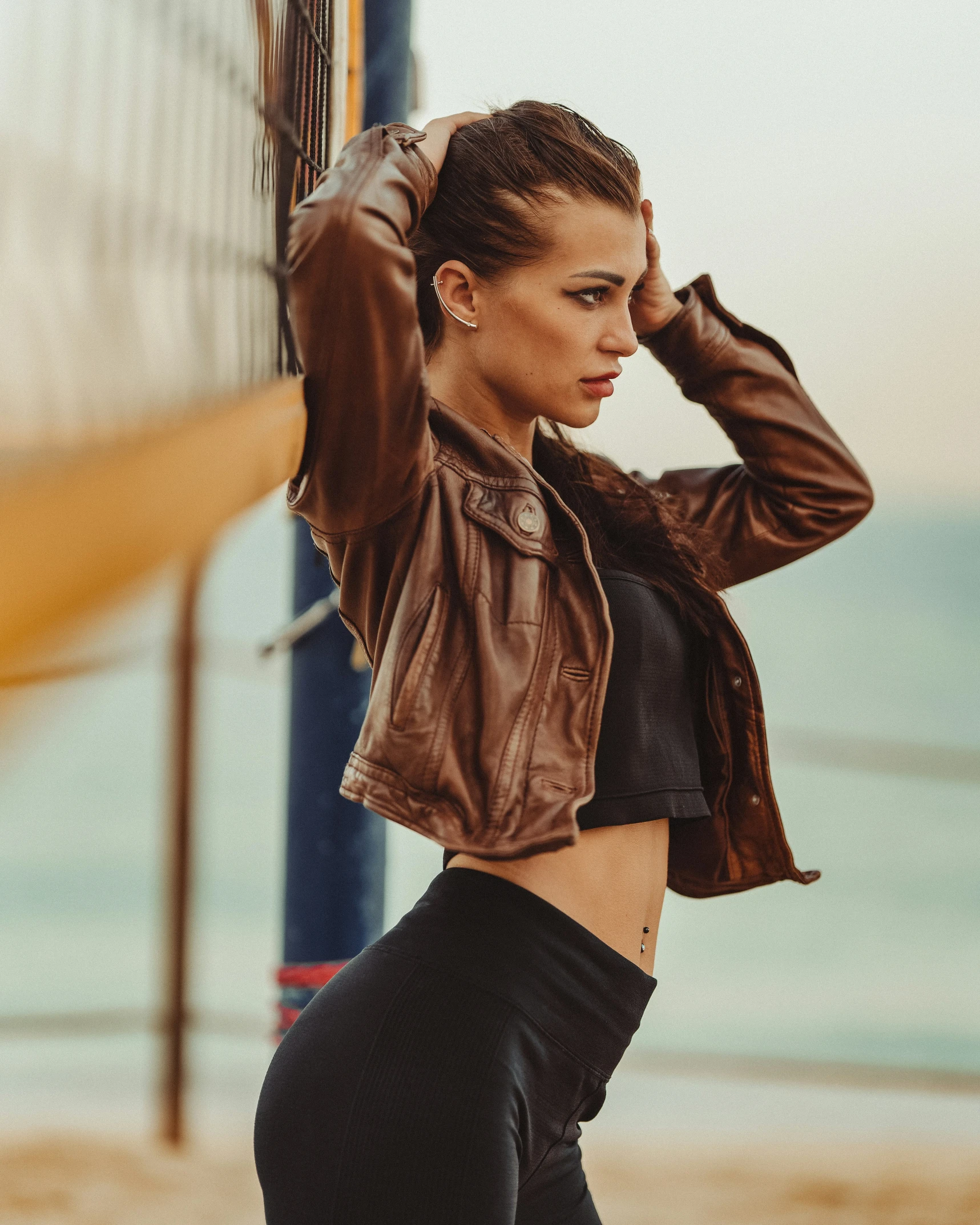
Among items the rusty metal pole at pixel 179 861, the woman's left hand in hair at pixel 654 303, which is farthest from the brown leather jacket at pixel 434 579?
the rusty metal pole at pixel 179 861

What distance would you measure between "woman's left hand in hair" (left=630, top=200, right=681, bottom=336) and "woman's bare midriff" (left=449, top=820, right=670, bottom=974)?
25.1 inches

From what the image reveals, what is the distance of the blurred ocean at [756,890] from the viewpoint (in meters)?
11.3

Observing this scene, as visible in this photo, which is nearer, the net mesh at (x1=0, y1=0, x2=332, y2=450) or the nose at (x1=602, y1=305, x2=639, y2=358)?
A: the net mesh at (x1=0, y1=0, x2=332, y2=450)

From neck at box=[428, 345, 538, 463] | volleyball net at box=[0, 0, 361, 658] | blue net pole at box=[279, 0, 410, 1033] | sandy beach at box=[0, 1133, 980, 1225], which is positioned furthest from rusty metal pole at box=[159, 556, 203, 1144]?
volleyball net at box=[0, 0, 361, 658]

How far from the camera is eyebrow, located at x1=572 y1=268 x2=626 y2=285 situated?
1190mm

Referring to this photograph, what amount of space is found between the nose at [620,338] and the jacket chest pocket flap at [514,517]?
0.17 metres

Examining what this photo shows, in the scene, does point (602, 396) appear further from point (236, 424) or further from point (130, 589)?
point (130, 589)

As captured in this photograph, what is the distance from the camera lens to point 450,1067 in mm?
1017

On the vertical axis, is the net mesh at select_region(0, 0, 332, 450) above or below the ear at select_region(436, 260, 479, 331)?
above

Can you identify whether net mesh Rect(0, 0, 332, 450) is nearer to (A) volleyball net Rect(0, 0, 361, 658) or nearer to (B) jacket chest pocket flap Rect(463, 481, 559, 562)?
(A) volleyball net Rect(0, 0, 361, 658)

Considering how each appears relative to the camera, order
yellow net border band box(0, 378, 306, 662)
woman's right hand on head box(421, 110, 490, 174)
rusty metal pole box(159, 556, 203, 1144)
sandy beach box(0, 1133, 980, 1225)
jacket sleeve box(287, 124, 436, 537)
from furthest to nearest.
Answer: sandy beach box(0, 1133, 980, 1225) → rusty metal pole box(159, 556, 203, 1144) → woman's right hand on head box(421, 110, 490, 174) → jacket sleeve box(287, 124, 436, 537) → yellow net border band box(0, 378, 306, 662)

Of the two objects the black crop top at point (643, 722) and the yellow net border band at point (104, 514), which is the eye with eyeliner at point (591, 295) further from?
the yellow net border band at point (104, 514)

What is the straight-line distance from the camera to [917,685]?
18.5 metres

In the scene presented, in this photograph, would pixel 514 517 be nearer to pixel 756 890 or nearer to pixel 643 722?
pixel 643 722
